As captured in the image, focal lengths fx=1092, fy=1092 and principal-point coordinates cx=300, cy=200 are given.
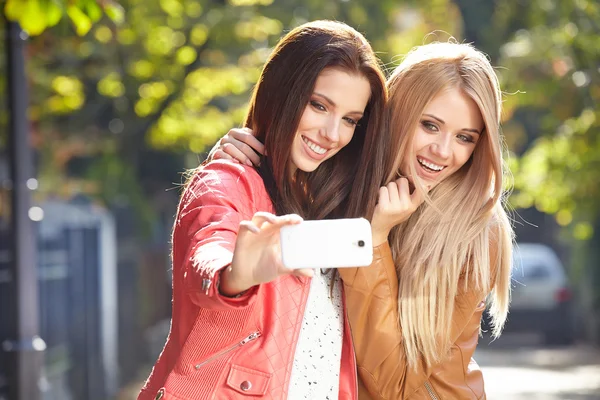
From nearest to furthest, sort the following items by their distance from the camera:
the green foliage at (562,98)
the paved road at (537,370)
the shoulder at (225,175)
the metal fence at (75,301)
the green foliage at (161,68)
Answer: the shoulder at (225,175) → the metal fence at (75,301) → the green foliage at (562,98) → the green foliage at (161,68) → the paved road at (537,370)

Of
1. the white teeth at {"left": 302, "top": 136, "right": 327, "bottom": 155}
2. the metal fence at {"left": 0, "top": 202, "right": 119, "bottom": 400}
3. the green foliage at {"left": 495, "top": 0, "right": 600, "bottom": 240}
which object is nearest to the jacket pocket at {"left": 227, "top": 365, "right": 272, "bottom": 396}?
the white teeth at {"left": 302, "top": 136, "right": 327, "bottom": 155}

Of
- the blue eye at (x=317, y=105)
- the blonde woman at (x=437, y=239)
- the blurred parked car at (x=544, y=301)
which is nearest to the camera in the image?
the blue eye at (x=317, y=105)

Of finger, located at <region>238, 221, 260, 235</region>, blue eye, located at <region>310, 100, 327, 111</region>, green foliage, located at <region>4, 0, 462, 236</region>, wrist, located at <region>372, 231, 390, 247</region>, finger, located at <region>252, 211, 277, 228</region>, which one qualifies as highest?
green foliage, located at <region>4, 0, 462, 236</region>

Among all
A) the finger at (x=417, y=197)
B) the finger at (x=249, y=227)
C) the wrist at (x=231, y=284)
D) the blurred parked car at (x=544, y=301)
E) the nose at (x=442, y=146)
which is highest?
the nose at (x=442, y=146)

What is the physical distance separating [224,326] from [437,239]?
1177mm

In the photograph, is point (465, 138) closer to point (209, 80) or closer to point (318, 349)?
point (318, 349)

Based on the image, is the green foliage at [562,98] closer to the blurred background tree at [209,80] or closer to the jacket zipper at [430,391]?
the blurred background tree at [209,80]

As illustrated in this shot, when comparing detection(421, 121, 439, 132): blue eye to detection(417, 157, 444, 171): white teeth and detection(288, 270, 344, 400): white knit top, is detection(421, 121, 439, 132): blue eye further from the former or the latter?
detection(288, 270, 344, 400): white knit top

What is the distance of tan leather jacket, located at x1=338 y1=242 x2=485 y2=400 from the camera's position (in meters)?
3.53

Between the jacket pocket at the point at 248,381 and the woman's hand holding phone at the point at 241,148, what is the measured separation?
63 cm

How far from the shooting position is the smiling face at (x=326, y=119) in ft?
10.6

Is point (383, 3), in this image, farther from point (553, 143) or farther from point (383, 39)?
point (553, 143)

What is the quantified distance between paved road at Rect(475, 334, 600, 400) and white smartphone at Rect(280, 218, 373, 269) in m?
10.6

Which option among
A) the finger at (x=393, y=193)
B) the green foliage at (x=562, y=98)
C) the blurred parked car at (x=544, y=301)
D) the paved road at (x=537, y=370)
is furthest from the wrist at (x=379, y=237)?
the blurred parked car at (x=544, y=301)
